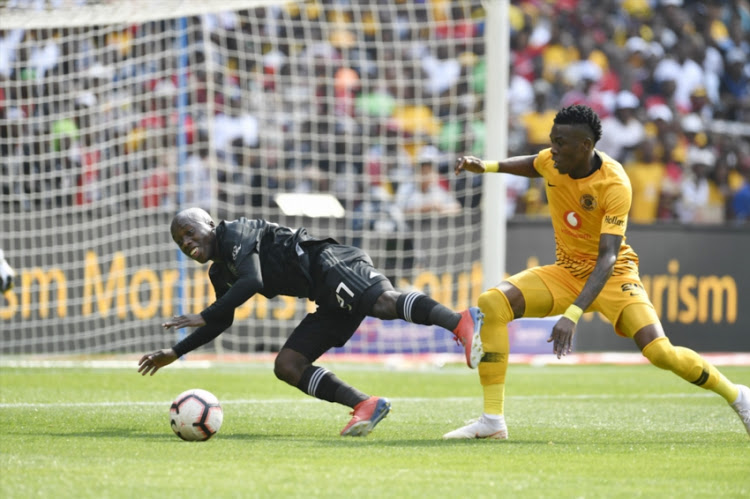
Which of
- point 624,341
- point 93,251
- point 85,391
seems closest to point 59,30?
point 93,251

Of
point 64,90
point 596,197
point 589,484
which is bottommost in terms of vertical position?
point 589,484

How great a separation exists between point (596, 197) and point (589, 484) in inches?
93.4

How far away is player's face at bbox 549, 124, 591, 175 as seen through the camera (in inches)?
271

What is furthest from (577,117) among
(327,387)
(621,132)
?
(621,132)

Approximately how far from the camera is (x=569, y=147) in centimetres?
690

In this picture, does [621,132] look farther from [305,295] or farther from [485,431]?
[485,431]

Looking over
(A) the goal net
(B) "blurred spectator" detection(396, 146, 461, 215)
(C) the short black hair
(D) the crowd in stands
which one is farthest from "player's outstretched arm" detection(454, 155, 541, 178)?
(B) "blurred spectator" detection(396, 146, 461, 215)

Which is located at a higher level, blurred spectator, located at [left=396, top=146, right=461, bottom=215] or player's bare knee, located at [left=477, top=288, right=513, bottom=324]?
blurred spectator, located at [left=396, top=146, right=461, bottom=215]

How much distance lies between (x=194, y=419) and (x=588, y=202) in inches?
102

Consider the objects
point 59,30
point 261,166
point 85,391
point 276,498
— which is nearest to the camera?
point 276,498

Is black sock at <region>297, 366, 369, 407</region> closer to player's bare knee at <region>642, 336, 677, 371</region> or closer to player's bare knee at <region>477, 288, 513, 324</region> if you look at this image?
player's bare knee at <region>477, 288, 513, 324</region>

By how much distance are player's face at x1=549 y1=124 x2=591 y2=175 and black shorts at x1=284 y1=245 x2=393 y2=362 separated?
124cm

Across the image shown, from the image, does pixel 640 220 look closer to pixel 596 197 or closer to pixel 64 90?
pixel 64 90

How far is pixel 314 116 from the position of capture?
17156 mm
